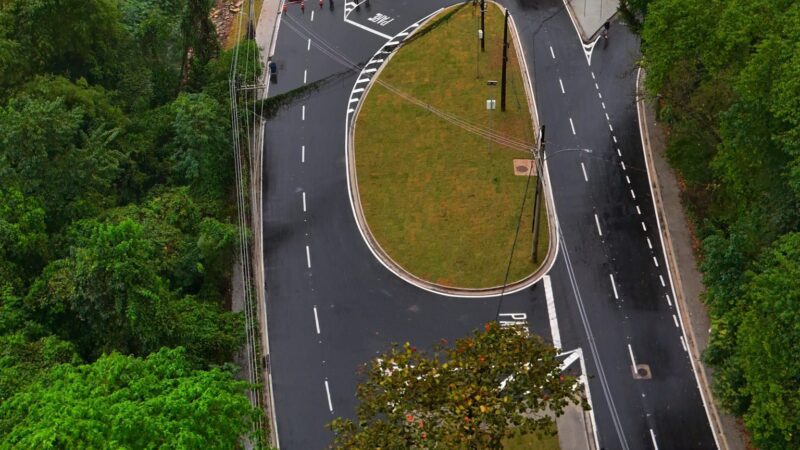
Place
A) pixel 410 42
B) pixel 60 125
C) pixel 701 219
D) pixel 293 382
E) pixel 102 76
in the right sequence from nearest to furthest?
pixel 293 382
pixel 60 125
pixel 701 219
pixel 102 76
pixel 410 42

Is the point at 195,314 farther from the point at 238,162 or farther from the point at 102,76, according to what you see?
the point at 102,76

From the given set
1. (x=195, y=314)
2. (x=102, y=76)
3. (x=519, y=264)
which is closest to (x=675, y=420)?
(x=519, y=264)

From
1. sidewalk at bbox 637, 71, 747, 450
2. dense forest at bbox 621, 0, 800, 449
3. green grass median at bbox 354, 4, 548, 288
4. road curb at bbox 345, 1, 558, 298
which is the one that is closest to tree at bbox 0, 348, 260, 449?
road curb at bbox 345, 1, 558, 298

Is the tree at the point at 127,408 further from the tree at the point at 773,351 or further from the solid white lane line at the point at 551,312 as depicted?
the tree at the point at 773,351

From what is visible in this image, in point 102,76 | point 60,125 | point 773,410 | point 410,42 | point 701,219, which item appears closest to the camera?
point 773,410

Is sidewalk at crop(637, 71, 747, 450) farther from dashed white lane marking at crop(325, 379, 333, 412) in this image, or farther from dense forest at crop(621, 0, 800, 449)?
dashed white lane marking at crop(325, 379, 333, 412)

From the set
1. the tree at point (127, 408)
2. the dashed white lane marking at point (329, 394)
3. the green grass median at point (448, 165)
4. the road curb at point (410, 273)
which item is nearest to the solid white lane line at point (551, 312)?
the road curb at point (410, 273)
